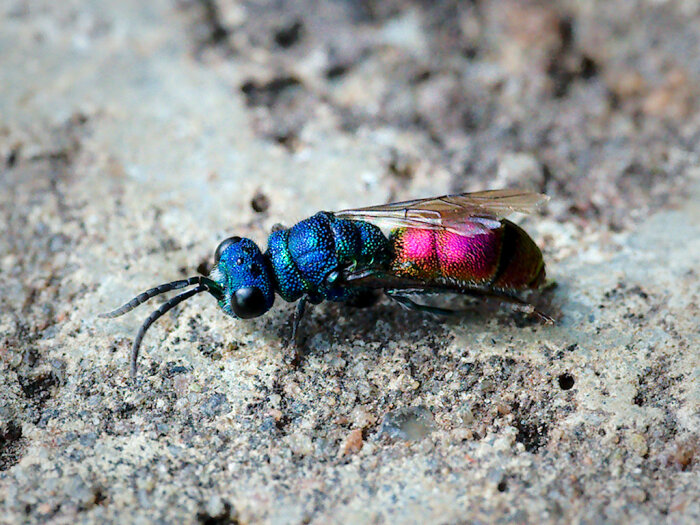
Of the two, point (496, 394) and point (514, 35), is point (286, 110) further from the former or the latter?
point (496, 394)

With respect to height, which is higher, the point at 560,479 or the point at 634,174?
the point at 634,174

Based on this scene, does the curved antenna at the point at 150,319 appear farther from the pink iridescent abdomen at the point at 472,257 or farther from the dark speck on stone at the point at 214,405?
the pink iridescent abdomen at the point at 472,257

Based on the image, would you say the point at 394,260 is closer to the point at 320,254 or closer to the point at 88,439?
the point at 320,254

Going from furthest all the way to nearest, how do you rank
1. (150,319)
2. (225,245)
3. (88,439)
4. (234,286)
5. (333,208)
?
(333,208) → (225,245) → (234,286) → (150,319) → (88,439)

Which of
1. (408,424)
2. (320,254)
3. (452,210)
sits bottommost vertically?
(408,424)

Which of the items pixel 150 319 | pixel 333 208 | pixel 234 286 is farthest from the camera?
pixel 333 208

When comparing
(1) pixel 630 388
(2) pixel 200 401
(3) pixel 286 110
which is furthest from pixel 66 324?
(1) pixel 630 388

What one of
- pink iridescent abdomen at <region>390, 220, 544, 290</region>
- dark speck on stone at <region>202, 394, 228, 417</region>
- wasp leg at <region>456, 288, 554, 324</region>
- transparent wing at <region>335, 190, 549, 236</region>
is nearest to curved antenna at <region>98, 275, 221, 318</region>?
dark speck on stone at <region>202, 394, 228, 417</region>

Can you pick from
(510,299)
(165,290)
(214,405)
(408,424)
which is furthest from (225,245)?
(510,299)
